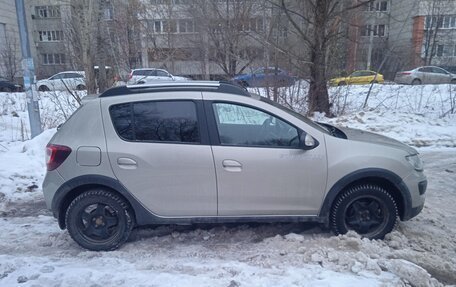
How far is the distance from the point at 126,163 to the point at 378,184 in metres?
2.83

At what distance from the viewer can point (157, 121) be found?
3701 mm

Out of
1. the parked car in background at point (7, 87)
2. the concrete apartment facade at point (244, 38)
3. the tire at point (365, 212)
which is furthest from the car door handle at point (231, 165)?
the parked car in background at point (7, 87)

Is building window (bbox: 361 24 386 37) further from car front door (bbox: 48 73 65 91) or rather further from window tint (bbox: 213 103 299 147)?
car front door (bbox: 48 73 65 91)

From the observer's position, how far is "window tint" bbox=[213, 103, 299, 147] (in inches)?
144

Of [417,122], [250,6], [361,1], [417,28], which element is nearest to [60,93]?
[250,6]

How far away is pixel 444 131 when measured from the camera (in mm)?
9086

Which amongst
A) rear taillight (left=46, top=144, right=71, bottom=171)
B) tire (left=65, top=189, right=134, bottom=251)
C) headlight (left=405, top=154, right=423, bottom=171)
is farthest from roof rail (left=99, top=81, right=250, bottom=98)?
headlight (left=405, top=154, right=423, bottom=171)

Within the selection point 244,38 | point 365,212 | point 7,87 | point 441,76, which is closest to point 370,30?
point 244,38

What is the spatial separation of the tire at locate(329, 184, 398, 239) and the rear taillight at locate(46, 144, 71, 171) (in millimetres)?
3026

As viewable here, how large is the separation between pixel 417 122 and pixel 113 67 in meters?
10.8

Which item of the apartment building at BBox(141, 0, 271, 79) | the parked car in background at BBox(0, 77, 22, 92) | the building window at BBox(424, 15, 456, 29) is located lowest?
the parked car in background at BBox(0, 77, 22, 92)

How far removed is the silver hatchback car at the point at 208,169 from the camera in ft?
11.8

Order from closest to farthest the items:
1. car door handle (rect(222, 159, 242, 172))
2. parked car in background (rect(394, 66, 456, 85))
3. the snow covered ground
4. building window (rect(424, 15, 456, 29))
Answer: the snow covered ground → car door handle (rect(222, 159, 242, 172)) → parked car in background (rect(394, 66, 456, 85)) → building window (rect(424, 15, 456, 29))

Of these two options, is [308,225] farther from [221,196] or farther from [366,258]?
[221,196]
